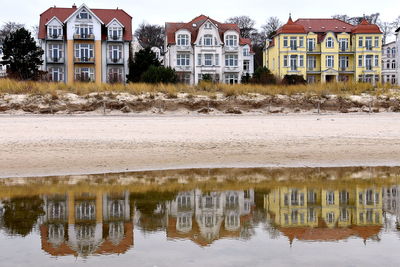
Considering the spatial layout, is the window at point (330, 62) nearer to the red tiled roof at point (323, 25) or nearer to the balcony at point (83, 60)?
the red tiled roof at point (323, 25)

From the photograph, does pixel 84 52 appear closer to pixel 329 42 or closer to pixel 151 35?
pixel 329 42

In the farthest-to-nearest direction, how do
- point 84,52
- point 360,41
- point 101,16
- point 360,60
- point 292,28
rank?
point 360,60, point 360,41, point 292,28, point 101,16, point 84,52

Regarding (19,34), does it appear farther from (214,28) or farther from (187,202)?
(187,202)

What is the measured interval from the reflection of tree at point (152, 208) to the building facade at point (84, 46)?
4303 centimetres

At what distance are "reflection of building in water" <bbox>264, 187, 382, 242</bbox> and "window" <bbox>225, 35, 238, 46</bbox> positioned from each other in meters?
47.2

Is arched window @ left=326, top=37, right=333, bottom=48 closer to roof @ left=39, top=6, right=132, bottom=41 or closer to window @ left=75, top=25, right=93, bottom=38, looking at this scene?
roof @ left=39, top=6, right=132, bottom=41

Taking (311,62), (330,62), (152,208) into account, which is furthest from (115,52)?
(152,208)

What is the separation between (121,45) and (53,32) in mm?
6433

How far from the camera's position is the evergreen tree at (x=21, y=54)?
45.1 m

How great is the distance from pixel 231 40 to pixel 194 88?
87.3 feet

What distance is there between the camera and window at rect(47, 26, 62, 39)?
52.2 metres

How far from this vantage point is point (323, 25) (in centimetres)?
6269

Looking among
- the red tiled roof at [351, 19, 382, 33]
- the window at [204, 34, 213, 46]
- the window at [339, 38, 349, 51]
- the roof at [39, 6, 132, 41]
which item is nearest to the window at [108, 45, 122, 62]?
the roof at [39, 6, 132, 41]

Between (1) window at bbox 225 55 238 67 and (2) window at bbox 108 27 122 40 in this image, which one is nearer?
(2) window at bbox 108 27 122 40
